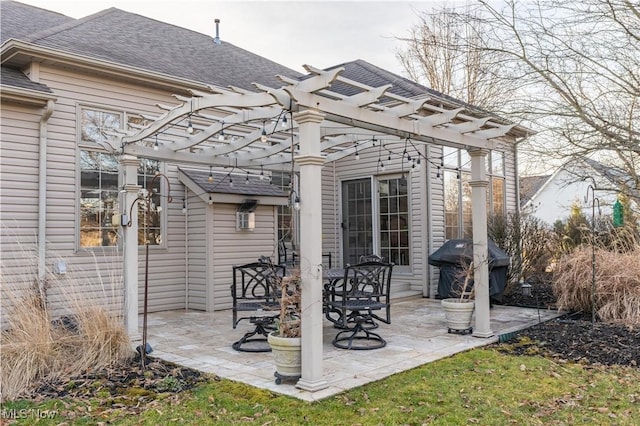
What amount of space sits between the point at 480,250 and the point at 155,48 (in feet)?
21.6

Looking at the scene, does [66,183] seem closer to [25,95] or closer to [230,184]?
[25,95]

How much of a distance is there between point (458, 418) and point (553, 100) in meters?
4.37

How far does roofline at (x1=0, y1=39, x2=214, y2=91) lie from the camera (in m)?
6.15

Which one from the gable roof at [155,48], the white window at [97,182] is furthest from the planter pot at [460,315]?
the gable roof at [155,48]

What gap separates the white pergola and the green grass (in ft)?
1.41

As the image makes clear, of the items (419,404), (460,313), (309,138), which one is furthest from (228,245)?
(419,404)

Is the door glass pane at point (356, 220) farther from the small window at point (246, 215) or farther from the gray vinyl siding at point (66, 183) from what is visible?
the gray vinyl siding at point (66, 183)

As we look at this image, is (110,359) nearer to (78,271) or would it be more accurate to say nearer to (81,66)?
(78,271)

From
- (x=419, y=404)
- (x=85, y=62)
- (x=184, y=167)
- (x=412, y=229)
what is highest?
(x=85, y=62)

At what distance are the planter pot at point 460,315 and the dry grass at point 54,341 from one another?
11.5 ft

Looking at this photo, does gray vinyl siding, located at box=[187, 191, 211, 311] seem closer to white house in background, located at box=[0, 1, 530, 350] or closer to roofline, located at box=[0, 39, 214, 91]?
white house in background, located at box=[0, 1, 530, 350]

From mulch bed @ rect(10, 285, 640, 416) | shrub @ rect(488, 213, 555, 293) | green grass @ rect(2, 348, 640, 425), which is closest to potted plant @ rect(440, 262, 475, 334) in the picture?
mulch bed @ rect(10, 285, 640, 416)

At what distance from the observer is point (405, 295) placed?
344 inches

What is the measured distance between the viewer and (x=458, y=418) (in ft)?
10.8
